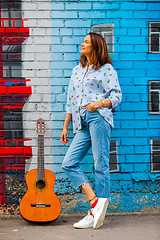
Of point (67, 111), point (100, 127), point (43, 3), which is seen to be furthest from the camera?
point (43, 3)

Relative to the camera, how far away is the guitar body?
3662mm

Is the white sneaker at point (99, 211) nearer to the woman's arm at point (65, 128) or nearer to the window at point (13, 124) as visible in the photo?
the woman's arm at point (65, 128)

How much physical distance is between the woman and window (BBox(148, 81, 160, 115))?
758 mm

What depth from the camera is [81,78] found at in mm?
3643

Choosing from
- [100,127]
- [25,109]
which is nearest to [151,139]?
[100,127]

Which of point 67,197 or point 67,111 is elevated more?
point 67,111

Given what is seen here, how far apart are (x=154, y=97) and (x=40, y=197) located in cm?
176

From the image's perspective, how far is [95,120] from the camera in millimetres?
3523

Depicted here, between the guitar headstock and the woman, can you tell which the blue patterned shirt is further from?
the guitar headstock

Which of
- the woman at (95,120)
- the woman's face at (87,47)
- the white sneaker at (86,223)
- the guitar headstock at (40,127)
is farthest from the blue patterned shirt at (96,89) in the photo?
the white sneaker at (86,223)

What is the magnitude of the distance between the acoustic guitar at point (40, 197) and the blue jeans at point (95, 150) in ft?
1.03

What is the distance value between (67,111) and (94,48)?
2.39 ft

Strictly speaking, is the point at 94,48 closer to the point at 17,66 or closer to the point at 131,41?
the point at 131,41

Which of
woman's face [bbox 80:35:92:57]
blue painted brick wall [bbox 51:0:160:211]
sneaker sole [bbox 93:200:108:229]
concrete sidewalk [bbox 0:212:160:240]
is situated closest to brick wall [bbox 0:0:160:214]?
blue painted brick wall [bbox 51:0:160:211]
